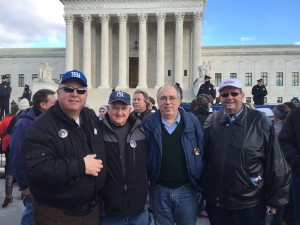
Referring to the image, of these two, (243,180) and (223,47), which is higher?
(223,47)

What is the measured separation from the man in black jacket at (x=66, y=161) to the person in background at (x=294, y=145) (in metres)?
2.56

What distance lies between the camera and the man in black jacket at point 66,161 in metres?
3.17

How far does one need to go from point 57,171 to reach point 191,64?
1686 inches

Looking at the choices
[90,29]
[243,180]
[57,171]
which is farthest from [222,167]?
[90,29]

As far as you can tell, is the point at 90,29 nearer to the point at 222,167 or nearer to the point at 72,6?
the point at 72,6

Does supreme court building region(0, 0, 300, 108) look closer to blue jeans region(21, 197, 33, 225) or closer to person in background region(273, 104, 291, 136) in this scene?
person in background region(273, 104, 291, 136)

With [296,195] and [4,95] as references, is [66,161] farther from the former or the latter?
[4,95]

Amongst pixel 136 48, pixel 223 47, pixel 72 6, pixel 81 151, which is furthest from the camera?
pixel 223 47

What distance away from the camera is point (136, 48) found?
4572 cm

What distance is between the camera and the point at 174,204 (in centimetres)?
409

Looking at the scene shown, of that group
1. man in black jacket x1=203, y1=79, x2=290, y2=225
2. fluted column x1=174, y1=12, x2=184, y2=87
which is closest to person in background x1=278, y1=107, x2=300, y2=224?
man in black jacket x1=203, y1=79, x2=290, y2=225

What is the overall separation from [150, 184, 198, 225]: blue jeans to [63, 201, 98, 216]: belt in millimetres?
957

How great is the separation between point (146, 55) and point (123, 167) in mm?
40498

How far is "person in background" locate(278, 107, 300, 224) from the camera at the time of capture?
4367 mm
